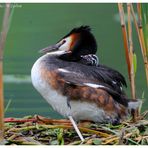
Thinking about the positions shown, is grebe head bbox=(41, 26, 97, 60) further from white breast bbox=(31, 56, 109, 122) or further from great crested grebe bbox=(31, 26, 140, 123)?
white breast bbox=(31, 56, 109, 122)

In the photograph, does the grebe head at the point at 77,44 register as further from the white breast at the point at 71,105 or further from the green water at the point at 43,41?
the green water at the point at 43,41

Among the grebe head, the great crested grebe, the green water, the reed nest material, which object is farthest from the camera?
the green water

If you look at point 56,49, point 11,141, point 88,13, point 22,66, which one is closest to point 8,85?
point 22,66

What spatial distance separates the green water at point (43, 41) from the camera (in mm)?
4531

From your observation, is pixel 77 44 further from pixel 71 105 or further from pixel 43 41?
pixel 43 41

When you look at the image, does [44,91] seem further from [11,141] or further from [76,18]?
[76,18]

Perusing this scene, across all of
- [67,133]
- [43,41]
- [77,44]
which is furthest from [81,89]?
[43,41]

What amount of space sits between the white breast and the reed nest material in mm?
52

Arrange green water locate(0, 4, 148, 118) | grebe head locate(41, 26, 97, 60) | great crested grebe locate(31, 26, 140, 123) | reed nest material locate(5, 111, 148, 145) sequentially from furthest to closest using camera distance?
green water locate(0, 4, 148, 118) → grebe head locate(41, 26, 97, 60) → great crested grebe locate(31, 26, 140, 123) → reed nest material locate(5, 111, 148, 145)

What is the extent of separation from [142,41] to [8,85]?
1957 millimetres

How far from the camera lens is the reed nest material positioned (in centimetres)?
311

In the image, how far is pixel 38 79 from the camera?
3348mm

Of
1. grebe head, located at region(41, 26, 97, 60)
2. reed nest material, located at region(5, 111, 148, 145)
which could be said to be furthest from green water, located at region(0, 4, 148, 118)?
reed nest material, located at region(5, 111, 148, 145)

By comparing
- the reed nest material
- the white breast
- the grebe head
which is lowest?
the reed nest material
